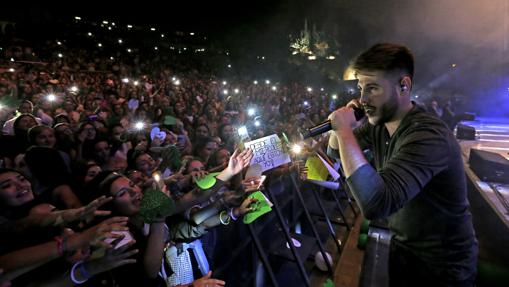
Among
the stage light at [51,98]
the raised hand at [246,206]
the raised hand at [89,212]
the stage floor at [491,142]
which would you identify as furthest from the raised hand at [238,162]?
the stage light at [51,98]

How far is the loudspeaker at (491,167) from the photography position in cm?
438

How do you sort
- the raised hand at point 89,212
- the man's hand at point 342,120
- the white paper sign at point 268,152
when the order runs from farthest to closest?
the white paper sign at point 268,152
the raised hand at point 89,212
the man's hand at point 342,120

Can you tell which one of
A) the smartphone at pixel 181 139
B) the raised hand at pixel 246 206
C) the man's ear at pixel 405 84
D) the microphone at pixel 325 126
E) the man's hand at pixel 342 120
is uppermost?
the man's ear at pixel 405 84

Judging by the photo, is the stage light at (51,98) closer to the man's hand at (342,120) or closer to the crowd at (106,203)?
the crowd at (106,203)

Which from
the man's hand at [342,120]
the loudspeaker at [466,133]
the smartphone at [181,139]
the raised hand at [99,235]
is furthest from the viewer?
the loudspeaker at [466,133]

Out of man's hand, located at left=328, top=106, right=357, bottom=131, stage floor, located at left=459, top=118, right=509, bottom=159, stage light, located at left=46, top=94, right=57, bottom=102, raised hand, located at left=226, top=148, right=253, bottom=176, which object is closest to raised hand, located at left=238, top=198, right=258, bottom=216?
raised hand, located at left=226, top=148, right=253, bottom=176

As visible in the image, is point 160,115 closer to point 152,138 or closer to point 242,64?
point 152,138

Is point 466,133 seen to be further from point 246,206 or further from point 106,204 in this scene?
point 106,204

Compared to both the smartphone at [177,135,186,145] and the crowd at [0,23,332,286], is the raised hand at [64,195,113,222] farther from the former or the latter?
the smartphone at [177,135,186,145]

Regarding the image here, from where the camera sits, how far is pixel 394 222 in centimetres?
158

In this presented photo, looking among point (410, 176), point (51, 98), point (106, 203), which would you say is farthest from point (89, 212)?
point (51, 98)

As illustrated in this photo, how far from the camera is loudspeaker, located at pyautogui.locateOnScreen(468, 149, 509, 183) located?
14.4 feet

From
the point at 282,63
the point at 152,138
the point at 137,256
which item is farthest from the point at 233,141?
the point at 282,63

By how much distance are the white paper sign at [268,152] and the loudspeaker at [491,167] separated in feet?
11.5
